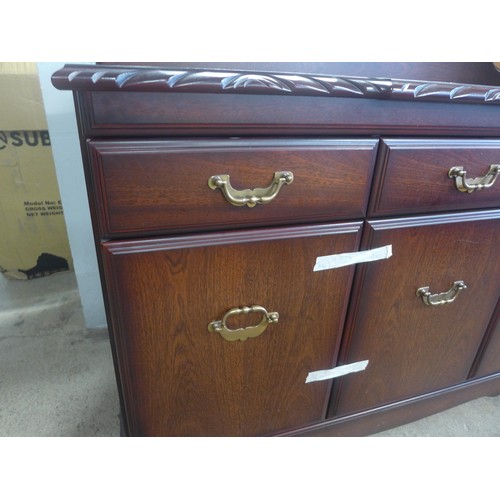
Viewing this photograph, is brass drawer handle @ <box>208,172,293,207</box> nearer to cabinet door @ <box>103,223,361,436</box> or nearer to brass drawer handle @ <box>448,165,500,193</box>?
cabinet door @ <box>103,223,361,436</box>

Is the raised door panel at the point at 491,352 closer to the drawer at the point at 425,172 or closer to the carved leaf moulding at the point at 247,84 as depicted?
the drawer at the point at 425,172

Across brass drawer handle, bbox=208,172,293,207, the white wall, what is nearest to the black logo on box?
the white wall

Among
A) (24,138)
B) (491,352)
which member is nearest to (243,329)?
(491,352)

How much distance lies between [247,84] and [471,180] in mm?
415

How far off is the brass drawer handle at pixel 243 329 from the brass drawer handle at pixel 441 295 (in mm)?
303

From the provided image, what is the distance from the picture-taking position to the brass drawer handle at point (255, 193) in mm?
421

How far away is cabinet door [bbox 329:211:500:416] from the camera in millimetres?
559

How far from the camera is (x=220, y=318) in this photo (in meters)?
0.51

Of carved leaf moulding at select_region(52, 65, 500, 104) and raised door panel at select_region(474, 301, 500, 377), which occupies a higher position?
carved leaf moulding at select_region(52, 65, 500, 104)

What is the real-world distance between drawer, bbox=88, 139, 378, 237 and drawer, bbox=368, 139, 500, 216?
0.10 ft

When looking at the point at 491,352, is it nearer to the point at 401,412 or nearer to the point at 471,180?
the point at 401,412

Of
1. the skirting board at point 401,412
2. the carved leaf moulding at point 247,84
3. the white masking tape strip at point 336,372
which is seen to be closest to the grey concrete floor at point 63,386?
the skirting board at point 401,412

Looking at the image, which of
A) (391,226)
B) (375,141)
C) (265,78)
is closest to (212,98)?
(265,78)

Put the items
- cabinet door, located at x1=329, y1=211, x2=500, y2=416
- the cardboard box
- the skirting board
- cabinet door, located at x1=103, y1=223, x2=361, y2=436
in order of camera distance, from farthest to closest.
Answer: the cardboard box < the skirting board < cabinet door, located at x1=329, y1=211, x2=500, y2=416 < cabinet door, located at x1=103, y1=223, x2=361, y2=436
